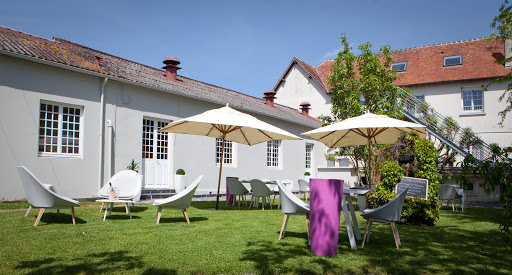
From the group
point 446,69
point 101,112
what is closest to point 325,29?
point 101,112

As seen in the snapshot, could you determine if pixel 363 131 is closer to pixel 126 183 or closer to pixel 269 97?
pixel 126 183

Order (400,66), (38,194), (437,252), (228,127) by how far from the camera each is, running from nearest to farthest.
→ (437,252), (38,194), (228,127), (400,66)

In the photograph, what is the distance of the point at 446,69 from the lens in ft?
74.8

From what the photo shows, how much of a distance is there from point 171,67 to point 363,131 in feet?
30.7

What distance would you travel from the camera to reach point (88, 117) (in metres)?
10.7

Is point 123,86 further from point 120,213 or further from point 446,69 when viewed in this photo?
point 446,69

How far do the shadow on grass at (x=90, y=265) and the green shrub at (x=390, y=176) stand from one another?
6121mm

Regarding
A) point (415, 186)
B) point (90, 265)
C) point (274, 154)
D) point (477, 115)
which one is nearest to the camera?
point (90, 265)

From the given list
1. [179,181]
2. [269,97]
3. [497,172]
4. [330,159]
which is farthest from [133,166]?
[330,159]

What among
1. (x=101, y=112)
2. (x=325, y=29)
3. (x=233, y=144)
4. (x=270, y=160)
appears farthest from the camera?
(x=270, y=160)

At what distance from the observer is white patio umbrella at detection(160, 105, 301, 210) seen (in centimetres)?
810

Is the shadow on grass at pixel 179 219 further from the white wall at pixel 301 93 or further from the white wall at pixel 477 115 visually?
the white wall at pixel 477 115

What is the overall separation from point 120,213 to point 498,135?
2142 cm

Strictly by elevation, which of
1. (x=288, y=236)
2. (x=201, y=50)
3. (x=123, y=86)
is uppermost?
(x=201, y=50)
